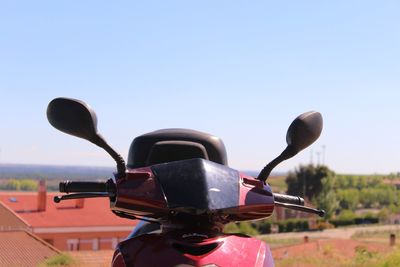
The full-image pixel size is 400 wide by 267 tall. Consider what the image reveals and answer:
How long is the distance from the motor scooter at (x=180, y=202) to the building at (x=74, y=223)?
24.4 metres

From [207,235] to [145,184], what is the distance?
0.94 feet

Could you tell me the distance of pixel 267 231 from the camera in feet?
149

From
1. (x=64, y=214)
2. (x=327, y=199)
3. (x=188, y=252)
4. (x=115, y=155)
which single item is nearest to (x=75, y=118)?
(x=115, y=155)

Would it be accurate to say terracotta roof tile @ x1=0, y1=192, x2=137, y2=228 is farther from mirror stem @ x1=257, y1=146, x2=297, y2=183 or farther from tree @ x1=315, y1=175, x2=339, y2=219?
mirror stem @ x1=257, y1=146, x2=297, y2=183

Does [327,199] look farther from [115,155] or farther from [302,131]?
[115,155]

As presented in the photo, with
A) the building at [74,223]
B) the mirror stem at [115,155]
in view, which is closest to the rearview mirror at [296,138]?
the mirror stem at [115,155]

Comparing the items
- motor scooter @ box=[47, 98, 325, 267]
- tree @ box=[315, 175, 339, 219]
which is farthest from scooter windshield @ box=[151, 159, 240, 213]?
tree @ box=[315, 175, 339, 219]

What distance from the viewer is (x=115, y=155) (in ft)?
6.64

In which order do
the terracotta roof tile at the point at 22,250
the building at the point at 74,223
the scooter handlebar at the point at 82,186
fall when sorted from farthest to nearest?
the building at the point at 74,223
the terracotta roof tile at the point at 22,250
the scooter handlebar at the point at 82,186

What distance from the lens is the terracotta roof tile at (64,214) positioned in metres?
31.1

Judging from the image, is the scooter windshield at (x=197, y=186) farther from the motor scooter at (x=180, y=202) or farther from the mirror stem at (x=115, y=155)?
the mirror stem at (x=115, y=155)

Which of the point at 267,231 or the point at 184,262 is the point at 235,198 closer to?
the point at 184,262

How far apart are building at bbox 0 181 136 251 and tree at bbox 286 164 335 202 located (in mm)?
30371

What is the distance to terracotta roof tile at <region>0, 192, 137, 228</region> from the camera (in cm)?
3109
